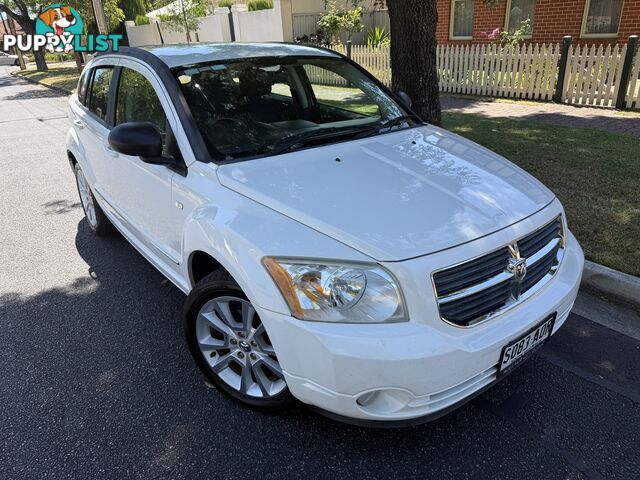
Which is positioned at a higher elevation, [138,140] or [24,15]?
[24,15]

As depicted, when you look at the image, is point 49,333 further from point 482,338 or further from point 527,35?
point 527,35

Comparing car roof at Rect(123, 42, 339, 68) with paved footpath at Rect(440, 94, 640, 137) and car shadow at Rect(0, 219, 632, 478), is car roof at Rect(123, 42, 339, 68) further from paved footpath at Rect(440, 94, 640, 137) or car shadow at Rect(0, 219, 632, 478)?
paved footpath at Rect(440, 94, 640, 137)

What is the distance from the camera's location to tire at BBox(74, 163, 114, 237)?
15.4 ft

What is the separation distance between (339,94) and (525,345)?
8.47 feet

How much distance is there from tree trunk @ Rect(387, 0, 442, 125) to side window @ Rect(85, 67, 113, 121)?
11.2ft

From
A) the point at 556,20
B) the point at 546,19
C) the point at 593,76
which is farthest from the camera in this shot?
the point at 546,19

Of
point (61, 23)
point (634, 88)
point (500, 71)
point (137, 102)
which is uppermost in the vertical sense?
point (61, 23)

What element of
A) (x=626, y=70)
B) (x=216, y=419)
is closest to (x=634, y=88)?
(x=626, y=70)

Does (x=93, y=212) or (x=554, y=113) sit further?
(x=554, y=113)

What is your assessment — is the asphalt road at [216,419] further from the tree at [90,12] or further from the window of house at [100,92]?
the tree at [90,12]

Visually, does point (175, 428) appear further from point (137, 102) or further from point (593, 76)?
point (593, 76)

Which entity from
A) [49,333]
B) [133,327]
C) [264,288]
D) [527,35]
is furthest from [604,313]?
[527,35]

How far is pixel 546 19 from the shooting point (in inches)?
520

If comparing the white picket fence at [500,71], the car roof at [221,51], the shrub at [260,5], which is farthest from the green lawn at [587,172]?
the shrub at [260,5]
